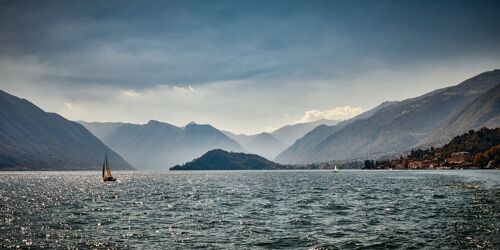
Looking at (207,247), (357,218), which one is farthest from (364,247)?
(357,218)

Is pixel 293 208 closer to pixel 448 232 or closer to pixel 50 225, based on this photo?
pixel 448 232

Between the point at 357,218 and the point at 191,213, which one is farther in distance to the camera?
the point at 191,213

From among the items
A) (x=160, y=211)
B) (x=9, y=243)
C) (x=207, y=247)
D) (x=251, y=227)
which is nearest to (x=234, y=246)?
(x=207, y=247)

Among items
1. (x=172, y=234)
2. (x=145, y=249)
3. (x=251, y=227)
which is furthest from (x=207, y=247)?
(x=251, y=227)

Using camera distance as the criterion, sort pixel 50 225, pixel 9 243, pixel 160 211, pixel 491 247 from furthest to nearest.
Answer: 1. pixel 160 211
2. pixel 50 225
3. pixel 9 243
4. pixel 491 247

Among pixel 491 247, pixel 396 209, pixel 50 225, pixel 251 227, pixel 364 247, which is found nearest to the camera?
pixel 491 247

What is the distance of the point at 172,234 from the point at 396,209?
4172cm

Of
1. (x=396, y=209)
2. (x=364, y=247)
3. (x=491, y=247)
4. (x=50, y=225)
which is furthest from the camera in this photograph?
(x=396, y=209)

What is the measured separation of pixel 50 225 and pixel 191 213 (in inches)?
928

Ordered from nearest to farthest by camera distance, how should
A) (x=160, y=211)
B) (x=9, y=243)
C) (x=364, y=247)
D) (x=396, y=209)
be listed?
(x=364, y=247), (x=9, y=243), (x=396, y=209), (x=160, y=211)

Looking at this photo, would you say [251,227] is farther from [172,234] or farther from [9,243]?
[9,243]

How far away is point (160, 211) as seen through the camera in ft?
256

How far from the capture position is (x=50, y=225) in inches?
2368

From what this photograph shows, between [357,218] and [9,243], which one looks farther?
[357,218]
